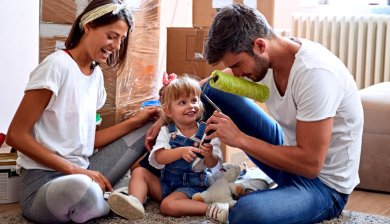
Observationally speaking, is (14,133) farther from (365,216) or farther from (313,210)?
(365,216)

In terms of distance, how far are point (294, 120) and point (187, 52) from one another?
3.75 feet

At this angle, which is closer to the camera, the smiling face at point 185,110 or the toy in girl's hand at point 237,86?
the toy in girl's hand at point 237,86

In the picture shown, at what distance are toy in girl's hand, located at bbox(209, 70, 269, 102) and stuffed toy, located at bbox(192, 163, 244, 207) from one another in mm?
396

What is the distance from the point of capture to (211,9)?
3119 millimetres

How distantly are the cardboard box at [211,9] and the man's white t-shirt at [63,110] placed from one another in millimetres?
1060

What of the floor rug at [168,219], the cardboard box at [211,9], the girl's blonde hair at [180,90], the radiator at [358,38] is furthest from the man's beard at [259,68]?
the radiator at [358,38]

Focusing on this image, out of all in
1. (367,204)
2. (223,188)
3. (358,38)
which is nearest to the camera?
(223,188)

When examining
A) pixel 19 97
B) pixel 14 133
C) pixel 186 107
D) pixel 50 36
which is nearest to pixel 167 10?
pixel 19 97

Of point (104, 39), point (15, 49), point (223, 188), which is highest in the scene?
point (104, 39)

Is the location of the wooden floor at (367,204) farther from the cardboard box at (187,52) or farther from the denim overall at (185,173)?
the cardboard box at (187,52)

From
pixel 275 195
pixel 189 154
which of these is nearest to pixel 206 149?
pixel 189 154

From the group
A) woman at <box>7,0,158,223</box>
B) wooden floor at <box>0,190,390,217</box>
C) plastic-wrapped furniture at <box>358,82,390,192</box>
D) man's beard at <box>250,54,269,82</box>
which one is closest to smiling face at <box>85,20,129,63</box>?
woman at <box>7,0,158,223</box>

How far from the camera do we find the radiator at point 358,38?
13.5 ft

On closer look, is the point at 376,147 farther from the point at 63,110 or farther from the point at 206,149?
the point at 63,110
